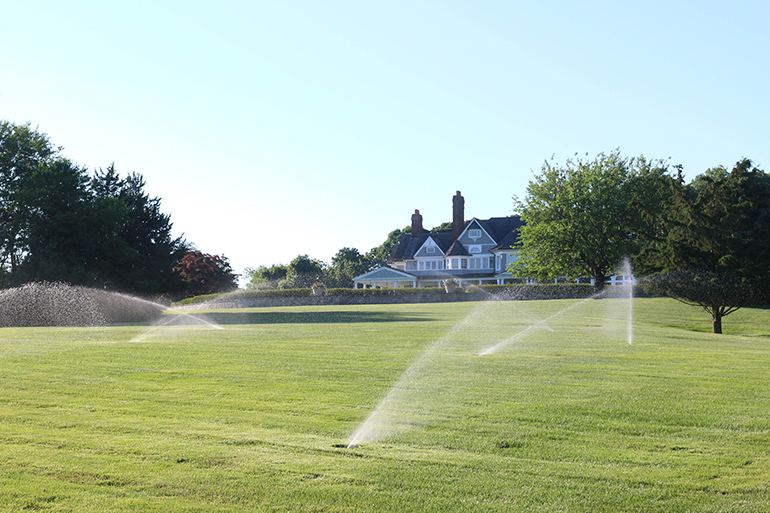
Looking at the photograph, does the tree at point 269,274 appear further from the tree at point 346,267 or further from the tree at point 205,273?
the tree at point 205,273

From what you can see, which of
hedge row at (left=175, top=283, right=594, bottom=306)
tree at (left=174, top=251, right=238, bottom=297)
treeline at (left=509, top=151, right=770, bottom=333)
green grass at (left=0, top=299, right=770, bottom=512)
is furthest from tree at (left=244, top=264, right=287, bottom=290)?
green grass at (left=0, top=299, right=770, bottom=512)

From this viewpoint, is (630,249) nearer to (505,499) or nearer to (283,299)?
(283,299)

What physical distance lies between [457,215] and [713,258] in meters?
53.1

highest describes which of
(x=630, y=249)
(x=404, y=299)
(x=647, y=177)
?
(x=647, y=177)

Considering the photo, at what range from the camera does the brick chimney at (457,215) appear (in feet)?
268

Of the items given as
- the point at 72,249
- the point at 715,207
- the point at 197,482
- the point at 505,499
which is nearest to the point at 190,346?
the point at 197,482

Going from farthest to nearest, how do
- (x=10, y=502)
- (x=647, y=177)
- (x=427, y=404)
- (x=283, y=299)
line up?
(x=283, y=299) → (x=647, y=177) → (x=427, y=404) → (x=10, y=502)

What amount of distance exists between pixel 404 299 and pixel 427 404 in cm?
4737

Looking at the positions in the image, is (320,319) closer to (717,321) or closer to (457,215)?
(717,321)

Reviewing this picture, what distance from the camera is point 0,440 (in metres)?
6.52

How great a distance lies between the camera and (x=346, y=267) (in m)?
104

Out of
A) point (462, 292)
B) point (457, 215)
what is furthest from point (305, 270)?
point (462, 292)

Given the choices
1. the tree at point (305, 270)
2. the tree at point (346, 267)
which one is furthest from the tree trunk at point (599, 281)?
the tree at point (305, 270)

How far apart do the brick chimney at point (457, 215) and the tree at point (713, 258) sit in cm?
4982
